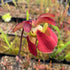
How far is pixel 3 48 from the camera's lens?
1205mm

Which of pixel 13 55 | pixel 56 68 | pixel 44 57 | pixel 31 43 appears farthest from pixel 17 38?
pixel 31 43

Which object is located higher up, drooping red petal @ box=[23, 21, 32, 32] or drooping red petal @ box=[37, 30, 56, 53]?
drooping red petal @ box=[23, 21, 32, 32]

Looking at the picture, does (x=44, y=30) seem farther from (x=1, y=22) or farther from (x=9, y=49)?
(x=1, y=22)

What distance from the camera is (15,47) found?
4.02 ft

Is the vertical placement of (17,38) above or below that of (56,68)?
above

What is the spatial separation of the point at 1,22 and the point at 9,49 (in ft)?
3.02

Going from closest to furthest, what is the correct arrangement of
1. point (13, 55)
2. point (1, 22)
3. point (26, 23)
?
point (26, 23)
point (13, 55)
point (1, 22)

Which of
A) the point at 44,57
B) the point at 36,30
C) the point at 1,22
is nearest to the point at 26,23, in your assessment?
the point at 36,30

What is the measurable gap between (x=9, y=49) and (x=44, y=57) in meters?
0.41

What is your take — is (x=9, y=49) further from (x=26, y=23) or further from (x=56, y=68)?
(x=26, y=23)

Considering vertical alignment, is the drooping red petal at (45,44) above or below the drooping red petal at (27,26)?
below

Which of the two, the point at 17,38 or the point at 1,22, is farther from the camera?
the point at 1,22

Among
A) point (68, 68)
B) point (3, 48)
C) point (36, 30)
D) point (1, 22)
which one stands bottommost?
point (68, 68)

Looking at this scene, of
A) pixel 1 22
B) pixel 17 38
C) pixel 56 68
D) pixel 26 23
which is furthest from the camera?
pixel 1 22
